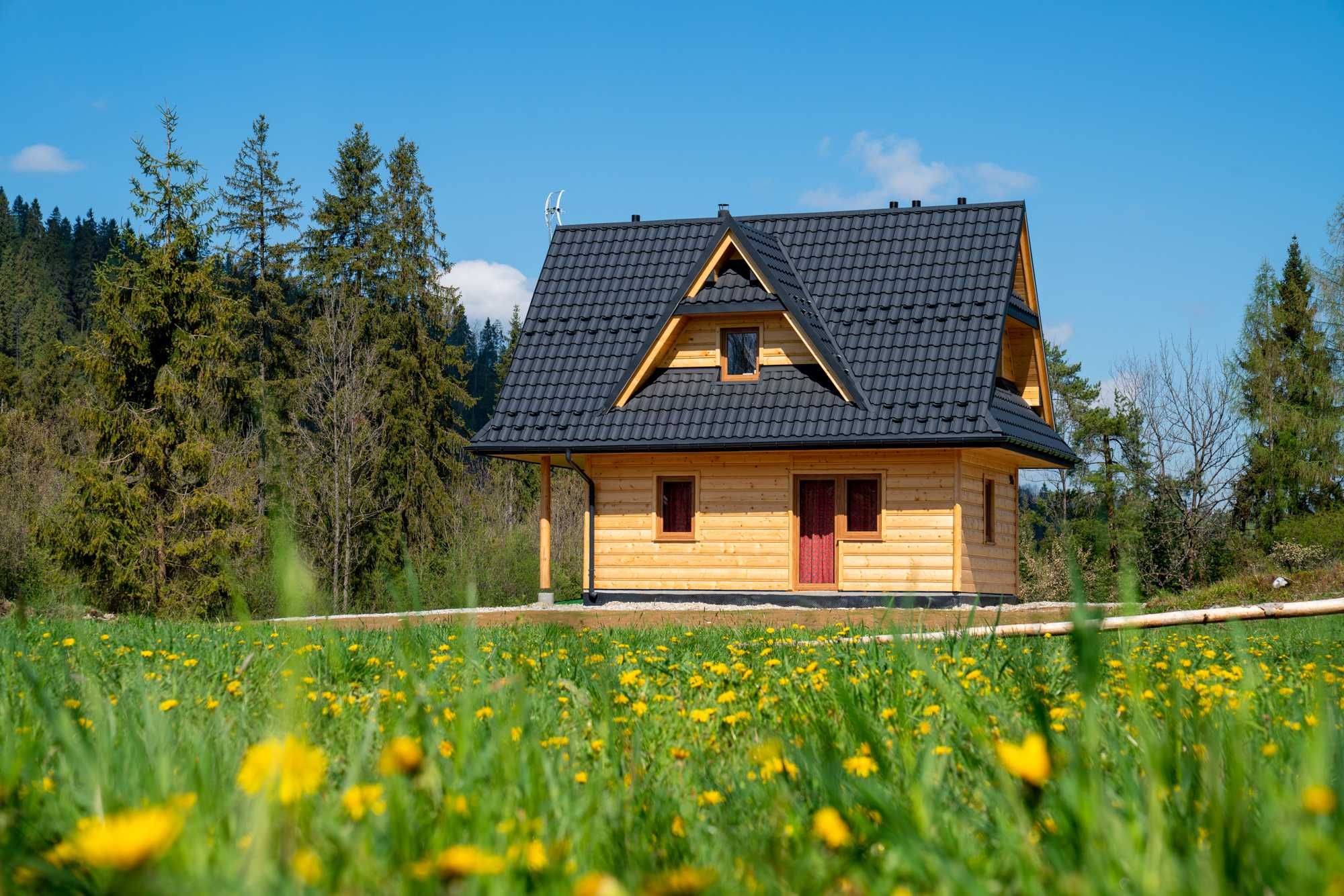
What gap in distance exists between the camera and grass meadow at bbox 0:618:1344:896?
1.89 metres

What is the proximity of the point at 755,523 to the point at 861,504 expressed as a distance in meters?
1.92

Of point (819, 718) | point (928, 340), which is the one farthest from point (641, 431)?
point (819, 718)

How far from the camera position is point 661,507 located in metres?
22.6

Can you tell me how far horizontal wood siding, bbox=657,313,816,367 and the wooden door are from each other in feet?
7.51

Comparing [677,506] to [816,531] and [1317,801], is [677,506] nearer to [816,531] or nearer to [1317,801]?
[816,531]

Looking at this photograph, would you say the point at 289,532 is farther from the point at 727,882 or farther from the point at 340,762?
the point at 340,762

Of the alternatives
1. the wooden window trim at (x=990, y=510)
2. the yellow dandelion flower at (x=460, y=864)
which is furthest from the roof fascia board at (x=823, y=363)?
the yellow dandelion flower at (x=460, y=864)

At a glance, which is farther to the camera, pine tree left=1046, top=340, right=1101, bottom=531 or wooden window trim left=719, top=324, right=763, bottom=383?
pine tree left=1046, top=340, right=1101, bottom=531

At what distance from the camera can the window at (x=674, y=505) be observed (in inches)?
883

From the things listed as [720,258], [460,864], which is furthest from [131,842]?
[720,258]

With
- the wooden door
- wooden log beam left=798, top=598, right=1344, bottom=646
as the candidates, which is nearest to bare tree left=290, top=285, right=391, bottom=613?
the wooden door

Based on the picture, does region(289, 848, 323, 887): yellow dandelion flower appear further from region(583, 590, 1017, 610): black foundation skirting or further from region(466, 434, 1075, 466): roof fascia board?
region(583, 590, 1017, 610): black foundation skirting

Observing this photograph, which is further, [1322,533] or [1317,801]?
[1322,533]

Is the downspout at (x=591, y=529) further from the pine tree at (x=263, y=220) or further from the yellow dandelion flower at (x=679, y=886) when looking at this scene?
the pine tree at (x=263, y=220)
